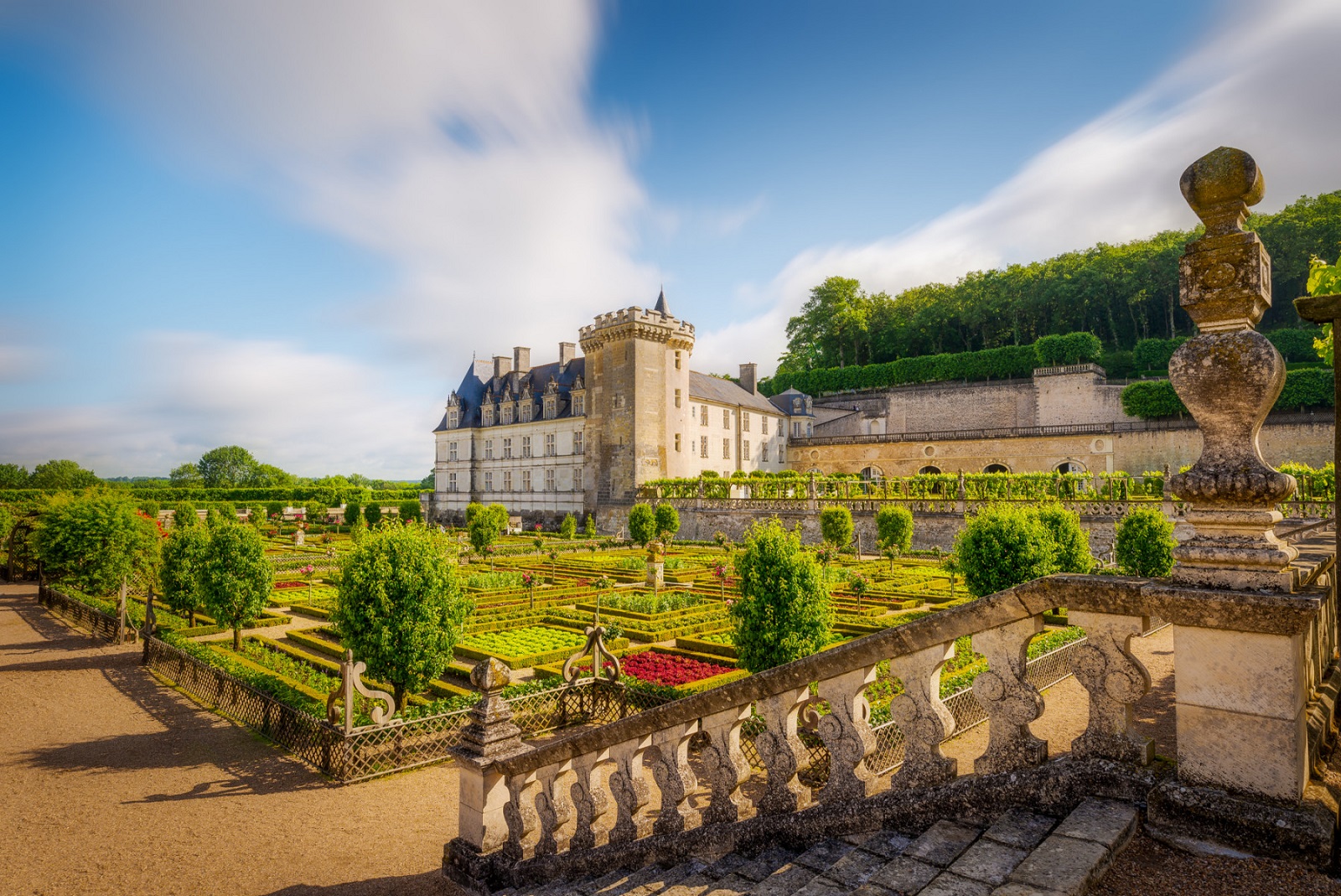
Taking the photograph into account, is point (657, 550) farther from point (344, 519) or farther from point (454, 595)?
point (344, 519)

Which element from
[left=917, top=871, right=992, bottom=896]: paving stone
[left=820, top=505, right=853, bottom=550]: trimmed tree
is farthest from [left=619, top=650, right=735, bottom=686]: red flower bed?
[left=820, top=505, right=853, bottom=550]: trimmed tree

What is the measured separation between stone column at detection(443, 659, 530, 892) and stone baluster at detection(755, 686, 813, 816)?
237 centimetres

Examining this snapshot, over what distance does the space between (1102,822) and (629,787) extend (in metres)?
2.66

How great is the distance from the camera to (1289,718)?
8.86 feet

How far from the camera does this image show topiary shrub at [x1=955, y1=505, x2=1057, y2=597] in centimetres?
1412

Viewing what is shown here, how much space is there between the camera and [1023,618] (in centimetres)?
326

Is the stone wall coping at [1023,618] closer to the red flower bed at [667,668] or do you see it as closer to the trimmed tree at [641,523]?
the red flower bed at [667,668]

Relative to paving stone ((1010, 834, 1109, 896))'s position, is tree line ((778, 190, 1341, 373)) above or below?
above

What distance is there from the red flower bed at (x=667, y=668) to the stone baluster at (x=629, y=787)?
7.21 metres

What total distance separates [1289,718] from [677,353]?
43788 millimetres

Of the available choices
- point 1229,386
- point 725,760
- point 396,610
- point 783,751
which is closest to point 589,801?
point 725,760

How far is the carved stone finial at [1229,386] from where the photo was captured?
2.89 m

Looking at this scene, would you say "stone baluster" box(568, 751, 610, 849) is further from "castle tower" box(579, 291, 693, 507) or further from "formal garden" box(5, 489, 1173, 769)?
"castle tower" box(579, 291, 693, 507)

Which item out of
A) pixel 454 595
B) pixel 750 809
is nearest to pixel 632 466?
pixel 454 595
